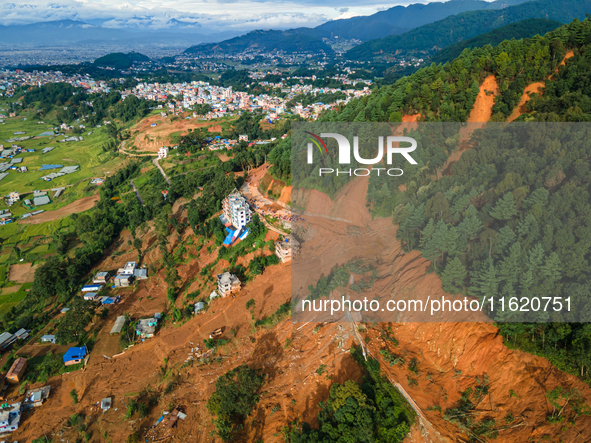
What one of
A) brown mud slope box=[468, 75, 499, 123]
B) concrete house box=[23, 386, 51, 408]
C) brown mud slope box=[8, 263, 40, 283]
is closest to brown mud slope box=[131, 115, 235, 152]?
brown mud slope box=[8, 263, 40, 283]

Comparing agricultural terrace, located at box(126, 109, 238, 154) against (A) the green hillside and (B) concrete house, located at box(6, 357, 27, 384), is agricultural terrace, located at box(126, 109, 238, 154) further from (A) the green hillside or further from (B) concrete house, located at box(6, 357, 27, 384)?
(B) concrete house, located at box(6, 357, 27, 384)

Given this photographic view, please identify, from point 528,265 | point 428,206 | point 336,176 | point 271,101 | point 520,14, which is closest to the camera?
point 528,265

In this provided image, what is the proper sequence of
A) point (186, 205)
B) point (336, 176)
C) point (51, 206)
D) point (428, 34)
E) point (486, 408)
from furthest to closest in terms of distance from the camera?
point (428, 34)
point (51, 206)
point (186, 205)
point (336, 176)
point (486, 408)

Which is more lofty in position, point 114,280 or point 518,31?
point 518,31

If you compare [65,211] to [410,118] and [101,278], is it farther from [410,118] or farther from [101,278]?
[410,118]

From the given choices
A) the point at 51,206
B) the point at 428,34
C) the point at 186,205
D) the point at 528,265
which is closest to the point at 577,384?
the point at 528,265

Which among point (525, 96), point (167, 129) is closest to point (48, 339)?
point (525, 96)

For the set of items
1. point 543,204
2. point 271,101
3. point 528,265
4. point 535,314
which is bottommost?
point 535,314

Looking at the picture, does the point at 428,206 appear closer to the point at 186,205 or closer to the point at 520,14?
the point at 186,205
